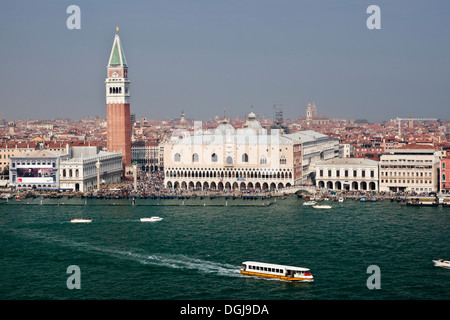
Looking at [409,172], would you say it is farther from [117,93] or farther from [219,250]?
[117,93]

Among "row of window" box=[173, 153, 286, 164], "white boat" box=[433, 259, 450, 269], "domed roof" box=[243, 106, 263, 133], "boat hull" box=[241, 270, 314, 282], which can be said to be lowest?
"boat hull" box=[241, 270, 314, 282]

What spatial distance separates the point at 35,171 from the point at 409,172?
17.0 meters

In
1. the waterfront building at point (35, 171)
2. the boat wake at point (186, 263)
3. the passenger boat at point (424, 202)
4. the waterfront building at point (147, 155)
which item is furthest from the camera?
the waterfront building at point (147, 155)

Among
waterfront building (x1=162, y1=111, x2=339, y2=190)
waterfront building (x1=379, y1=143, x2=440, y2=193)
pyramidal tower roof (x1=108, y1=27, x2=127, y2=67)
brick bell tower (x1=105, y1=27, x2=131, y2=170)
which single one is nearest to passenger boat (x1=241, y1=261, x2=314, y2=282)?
waterfront building (x1=379, y1=143, x2=440, y2=193)

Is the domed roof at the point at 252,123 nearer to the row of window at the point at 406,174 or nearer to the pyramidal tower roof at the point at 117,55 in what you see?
the pyramidal tower roof at the point at 117,55

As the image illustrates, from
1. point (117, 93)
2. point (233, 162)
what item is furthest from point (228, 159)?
point (117, 93)

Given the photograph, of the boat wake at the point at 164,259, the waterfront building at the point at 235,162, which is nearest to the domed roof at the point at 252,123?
the waterfront building at the point at 235,162

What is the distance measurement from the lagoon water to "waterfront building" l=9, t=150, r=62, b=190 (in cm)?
494

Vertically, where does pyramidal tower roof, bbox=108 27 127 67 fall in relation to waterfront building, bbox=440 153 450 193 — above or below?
above

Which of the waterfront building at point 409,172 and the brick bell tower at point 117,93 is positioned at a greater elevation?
the brick bell tower at point 117,93

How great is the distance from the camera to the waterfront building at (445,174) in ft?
104

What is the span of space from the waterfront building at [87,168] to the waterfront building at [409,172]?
13.2 metres

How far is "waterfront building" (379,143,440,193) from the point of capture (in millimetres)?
32562

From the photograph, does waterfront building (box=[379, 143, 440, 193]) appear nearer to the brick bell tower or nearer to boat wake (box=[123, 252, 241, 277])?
the brick bell tower
